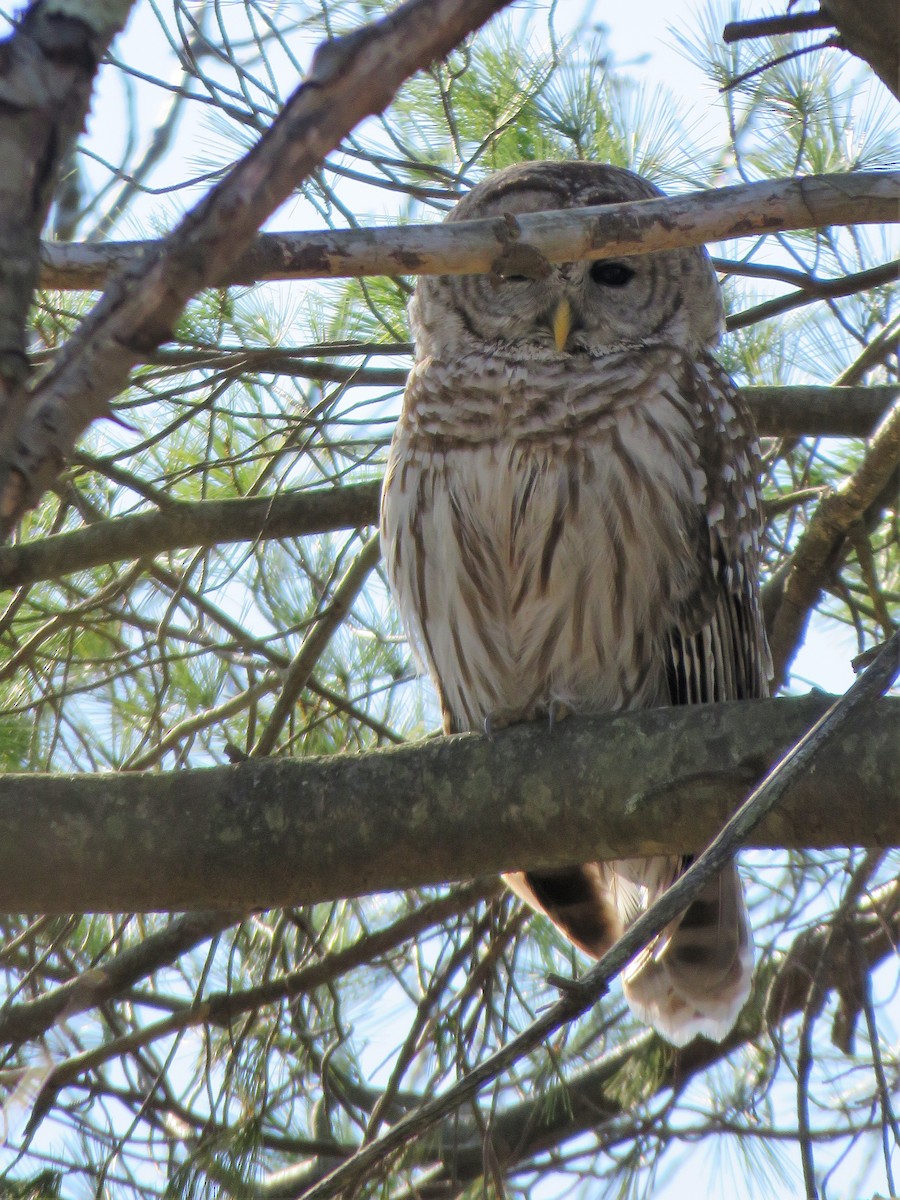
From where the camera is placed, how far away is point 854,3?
8.43ft

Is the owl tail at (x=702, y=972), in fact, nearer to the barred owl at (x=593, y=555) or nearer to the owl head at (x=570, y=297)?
the barred owl at (x=593, y=555)

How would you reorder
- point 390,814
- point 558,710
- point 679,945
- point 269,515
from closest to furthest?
point 390,814 < point 558,710 < point 269,515 < point 679,945

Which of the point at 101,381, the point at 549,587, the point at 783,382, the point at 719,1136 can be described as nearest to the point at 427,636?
the point at 549,587

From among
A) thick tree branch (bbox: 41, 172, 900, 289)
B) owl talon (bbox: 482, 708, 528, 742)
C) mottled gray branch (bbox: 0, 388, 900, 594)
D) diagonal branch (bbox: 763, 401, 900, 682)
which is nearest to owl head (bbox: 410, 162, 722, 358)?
mottled gray branch (bbox: 0, 388, 900, 594)

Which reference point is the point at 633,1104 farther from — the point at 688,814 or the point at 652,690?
the point at 688,814

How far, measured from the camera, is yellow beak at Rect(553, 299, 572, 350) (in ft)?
13.6

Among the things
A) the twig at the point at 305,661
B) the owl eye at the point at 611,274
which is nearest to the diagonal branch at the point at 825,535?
the owl eye at the point at 611,274

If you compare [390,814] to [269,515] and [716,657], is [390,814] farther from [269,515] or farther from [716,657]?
[716,657]

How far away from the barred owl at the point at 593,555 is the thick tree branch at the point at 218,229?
8.31ft

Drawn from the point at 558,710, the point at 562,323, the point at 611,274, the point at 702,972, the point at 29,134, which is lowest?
the point at 29,134

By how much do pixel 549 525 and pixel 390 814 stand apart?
128 centimetres

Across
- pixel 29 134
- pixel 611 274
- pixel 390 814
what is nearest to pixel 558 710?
pixel 390 814

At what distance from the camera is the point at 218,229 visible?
1214 mm

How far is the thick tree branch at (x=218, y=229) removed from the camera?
116 centimetres
